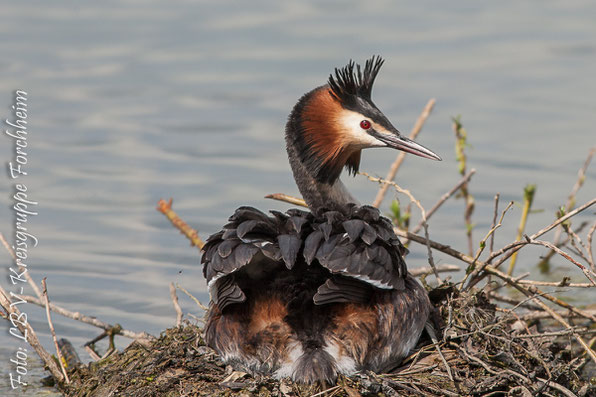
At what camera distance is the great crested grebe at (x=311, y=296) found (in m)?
5.12

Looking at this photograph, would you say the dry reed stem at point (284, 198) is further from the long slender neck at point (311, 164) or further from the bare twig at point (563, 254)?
the bare twig at point (563, 254)

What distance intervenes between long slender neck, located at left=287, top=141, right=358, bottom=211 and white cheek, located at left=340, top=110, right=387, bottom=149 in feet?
0.95

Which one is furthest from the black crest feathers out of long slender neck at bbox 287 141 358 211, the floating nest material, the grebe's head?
the floating nest material

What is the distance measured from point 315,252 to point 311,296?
29 centimetres

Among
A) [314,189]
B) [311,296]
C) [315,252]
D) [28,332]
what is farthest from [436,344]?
[28,332]

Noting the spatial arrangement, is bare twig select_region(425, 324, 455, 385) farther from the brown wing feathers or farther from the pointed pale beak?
the pointed pale beak

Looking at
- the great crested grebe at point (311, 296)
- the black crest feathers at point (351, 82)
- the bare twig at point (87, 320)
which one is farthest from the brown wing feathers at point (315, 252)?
the bare twig at point (87, 320)

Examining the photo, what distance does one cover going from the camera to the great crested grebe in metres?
5.12

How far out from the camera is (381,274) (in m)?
5.25

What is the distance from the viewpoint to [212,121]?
11.0 metres

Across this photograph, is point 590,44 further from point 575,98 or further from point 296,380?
point 296,380

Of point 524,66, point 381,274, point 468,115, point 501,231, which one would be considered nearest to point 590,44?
point 524,66

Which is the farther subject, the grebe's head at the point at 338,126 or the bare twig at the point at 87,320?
the bare twig at the point at 87,320

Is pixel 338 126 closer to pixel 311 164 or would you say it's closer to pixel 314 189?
pixel 311 164
